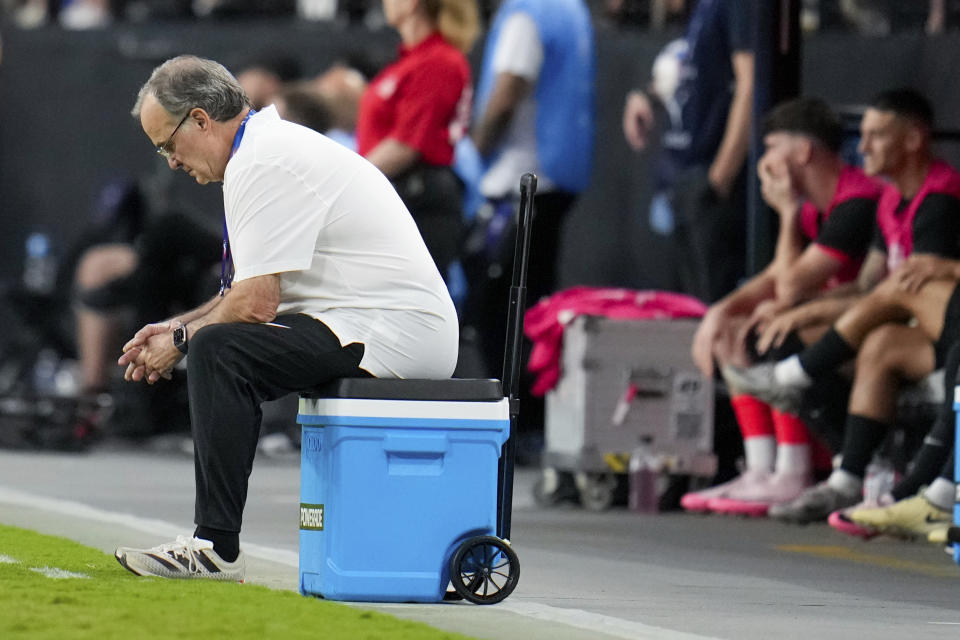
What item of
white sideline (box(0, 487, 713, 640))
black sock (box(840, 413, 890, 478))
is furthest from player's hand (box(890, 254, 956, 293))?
white sideline (box(0, 487, 713, 640))

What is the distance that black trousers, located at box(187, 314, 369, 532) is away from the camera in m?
5.02

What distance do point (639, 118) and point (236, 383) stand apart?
22.0 feet

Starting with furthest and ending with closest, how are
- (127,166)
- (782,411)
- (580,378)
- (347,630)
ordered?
(127,166)
(580,378)
(782,411)
(347,630)

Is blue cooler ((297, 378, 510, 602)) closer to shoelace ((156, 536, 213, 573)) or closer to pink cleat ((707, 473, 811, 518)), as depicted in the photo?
shoelace ((156, 536, 213, 573))

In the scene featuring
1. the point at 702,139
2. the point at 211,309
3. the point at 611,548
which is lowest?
the point at 611,548

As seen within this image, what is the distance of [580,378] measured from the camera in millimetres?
9016

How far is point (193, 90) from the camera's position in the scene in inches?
208

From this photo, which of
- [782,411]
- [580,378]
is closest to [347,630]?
[782,411]

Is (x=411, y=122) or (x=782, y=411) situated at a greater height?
(x=411, y=122)

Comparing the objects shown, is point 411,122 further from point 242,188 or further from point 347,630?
point 347,630

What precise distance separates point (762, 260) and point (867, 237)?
856 mm

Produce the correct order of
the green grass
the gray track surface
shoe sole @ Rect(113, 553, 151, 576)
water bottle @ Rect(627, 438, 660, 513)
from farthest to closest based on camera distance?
water bottle @ Rect(627, 438, 660, 513) → shoe sole @ Rect(113, 553, 151, 576) → the gray track surface → the green grass

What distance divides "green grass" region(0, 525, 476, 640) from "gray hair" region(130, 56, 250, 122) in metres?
1.16

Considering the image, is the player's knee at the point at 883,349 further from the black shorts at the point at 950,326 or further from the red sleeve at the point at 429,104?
the red sleeve at the point at 429,104
